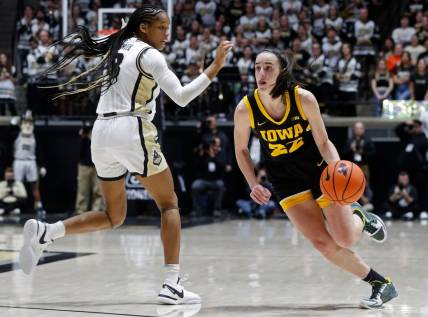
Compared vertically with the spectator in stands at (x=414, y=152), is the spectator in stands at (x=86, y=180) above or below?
below

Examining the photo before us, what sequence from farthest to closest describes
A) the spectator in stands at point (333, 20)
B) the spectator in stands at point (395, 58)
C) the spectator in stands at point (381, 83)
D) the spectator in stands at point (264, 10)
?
1. the spectator in stands at point (264, 10)
2. the spectator in stands at point (333, 20)
3. the spectator in stands at point (395, 58)
4. the spectator in stands at point (381, 83)

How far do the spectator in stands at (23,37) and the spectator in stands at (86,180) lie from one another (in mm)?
2896

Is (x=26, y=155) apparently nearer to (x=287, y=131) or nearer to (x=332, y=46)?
(x=332, y=46)

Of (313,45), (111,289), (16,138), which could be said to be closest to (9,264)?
(111,289)

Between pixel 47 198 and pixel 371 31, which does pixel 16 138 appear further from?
pixel 371 31

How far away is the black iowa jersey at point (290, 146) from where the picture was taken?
624cm

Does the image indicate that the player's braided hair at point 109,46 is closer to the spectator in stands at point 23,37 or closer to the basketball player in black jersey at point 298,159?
the basketball player in black jersey at point 298,159

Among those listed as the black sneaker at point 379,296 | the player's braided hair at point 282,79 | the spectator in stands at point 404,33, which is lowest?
the black sneaker at point 379,296

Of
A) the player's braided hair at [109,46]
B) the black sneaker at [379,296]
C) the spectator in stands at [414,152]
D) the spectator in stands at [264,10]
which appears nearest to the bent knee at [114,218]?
the player's braided hair at [109,46]

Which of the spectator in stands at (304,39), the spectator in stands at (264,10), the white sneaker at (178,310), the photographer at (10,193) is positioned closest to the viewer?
the white sneaker at (178,310)

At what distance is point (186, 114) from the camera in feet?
59.3

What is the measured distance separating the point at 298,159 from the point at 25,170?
1171 cm

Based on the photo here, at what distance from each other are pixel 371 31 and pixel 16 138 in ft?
25.6

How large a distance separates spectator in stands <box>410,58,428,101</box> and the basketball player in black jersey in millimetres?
10944
